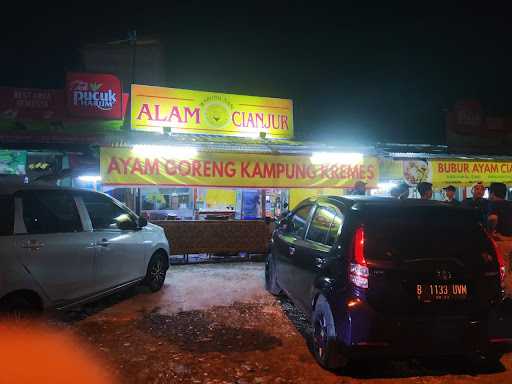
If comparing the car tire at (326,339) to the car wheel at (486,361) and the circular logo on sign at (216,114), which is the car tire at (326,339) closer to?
the car wheel at (486,361)

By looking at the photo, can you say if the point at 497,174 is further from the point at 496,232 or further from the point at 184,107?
the point at 184,107

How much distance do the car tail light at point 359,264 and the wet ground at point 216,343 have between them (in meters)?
1.02

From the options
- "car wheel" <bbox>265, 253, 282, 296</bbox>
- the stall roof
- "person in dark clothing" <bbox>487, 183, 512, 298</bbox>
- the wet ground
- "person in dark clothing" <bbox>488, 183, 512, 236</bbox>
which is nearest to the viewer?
the wet ground

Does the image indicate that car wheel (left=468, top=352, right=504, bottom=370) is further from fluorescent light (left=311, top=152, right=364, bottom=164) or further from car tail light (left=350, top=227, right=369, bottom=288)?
fluorescent light (left=311, top=152, right=364, bottom=164)

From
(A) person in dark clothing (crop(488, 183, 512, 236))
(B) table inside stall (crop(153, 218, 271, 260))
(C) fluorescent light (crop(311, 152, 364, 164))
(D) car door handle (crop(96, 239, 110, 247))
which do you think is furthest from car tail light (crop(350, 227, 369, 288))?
(C) fluorescent light (crop(311, 152, 364, 164))

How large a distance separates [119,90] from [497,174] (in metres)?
11.7

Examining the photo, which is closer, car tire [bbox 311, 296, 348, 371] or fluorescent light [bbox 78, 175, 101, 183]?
car tire [bbox 311, 296, 348, 371]

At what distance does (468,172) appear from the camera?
40.8ft

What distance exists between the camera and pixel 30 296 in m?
4.59

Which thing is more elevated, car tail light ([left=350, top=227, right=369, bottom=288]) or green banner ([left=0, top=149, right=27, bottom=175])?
green banner ([left=0, top=149, right=27, bottom=175])

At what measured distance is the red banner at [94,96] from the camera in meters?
12.0

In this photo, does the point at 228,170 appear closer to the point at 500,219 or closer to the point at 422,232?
the point at 500,219

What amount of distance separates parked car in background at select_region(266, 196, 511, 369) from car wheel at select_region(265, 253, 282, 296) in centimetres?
248

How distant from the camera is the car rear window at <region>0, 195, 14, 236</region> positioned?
4367 millimetres
